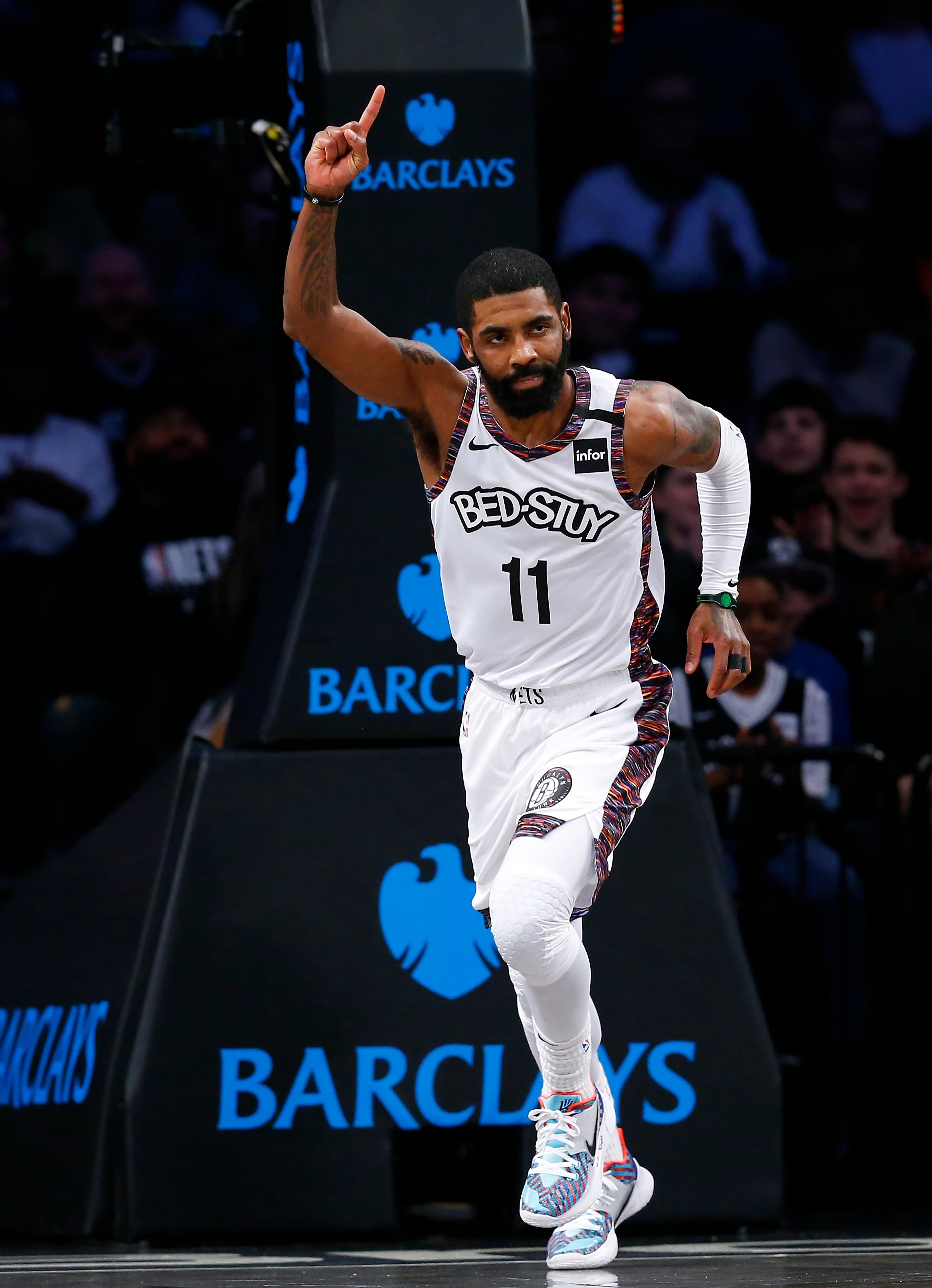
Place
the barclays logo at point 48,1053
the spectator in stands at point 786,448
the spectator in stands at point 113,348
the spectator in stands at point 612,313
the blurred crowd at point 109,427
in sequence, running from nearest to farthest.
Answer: the barclays logo at point 48,1053 → the blurred crowd at point 109,427 → the spectator in stands at point 786,448 → the spectator in stands at point 612,313 → the spectator in stands at point 113,348

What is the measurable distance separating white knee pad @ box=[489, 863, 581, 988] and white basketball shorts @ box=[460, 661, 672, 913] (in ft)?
0.52

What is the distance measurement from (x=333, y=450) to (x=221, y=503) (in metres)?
2.72

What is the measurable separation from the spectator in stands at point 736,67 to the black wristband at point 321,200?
5912 millimetres

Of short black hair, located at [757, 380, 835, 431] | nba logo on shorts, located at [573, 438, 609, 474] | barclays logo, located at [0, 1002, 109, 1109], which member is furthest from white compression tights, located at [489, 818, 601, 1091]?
short black hair, located at [757, 380, 835, 431]

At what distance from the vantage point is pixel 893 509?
842 cm

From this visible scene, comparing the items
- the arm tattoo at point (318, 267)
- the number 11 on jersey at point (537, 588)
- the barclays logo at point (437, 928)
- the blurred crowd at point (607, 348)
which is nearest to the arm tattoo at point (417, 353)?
the arm tattoo at point (318, 267)

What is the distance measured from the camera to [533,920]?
13.7ft

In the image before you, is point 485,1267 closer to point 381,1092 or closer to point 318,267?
point 381,1092

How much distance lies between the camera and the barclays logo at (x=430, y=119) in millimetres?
5734

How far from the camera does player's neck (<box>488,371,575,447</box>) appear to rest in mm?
4504

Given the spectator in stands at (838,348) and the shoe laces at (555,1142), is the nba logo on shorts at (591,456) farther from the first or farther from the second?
the spectator in stands at (838,348)

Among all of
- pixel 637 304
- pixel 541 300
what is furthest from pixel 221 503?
pixel 541 300

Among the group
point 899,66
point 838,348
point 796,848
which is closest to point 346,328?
point 796,848

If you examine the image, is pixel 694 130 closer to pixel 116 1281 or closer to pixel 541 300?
pixel 541 300
